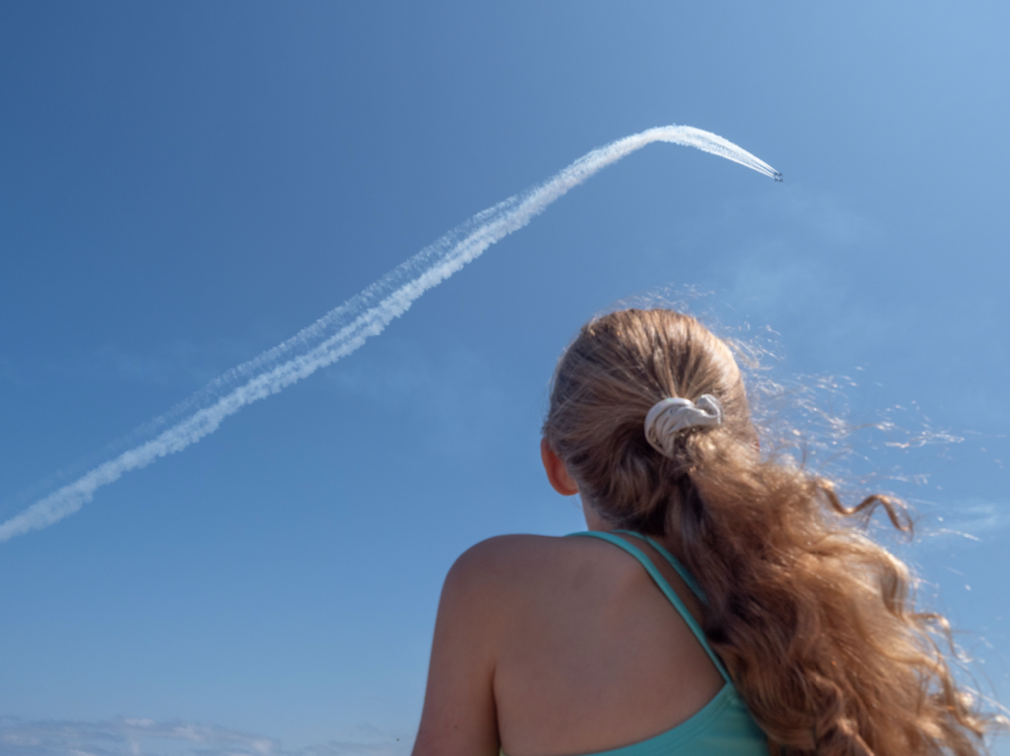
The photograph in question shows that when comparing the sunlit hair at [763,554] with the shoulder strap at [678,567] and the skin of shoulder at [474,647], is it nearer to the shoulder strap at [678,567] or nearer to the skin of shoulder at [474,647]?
the shoulder strap at [678,567]

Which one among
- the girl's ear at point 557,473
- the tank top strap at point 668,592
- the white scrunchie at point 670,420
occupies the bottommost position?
the tank top strap at point 668,592

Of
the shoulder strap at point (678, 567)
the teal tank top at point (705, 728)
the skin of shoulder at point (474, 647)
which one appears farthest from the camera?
the shoulder strap at point (678, 567)

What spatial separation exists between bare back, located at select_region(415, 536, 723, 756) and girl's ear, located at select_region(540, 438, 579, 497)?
4.70ft

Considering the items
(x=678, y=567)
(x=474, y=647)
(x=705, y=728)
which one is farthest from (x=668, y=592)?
(x=474, y=647)

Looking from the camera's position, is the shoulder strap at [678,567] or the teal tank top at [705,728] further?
the shoulder strap at [678,567]

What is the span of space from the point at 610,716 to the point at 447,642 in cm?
100

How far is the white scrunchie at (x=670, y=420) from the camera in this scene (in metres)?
5.05

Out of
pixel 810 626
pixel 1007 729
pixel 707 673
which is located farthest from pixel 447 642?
pixel 1007 729

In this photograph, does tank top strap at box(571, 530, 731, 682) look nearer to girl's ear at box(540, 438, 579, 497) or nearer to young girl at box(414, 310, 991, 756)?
young girl at box(414, 310, 991, 756)

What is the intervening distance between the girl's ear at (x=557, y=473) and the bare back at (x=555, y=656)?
143 centimetres

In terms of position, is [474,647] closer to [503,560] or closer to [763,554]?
[503,560]

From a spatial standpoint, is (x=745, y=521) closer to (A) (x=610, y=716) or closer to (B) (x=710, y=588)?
(B) (x=710, y=588)

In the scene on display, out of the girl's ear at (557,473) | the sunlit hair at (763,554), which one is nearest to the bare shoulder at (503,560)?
the sunlit hair at (763,554)

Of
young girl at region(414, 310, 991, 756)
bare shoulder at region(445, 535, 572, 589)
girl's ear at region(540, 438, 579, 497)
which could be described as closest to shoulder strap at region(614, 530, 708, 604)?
young girl at region(414, 310, 991, 756)
